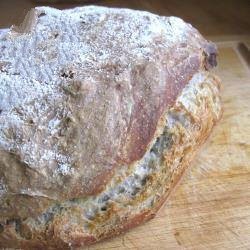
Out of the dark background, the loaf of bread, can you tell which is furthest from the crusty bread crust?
the dark background

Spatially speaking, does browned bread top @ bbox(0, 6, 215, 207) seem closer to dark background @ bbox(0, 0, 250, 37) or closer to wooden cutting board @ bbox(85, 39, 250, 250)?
wooden cutting board @ bbox(85, 39, 250, 250)

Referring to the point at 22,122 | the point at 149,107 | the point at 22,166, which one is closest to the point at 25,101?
the point at 22,122

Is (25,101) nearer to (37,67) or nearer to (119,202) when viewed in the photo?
(37,67)

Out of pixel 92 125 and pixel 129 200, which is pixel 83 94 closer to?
pixel 92 125

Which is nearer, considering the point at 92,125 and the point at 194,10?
the point at 92,125

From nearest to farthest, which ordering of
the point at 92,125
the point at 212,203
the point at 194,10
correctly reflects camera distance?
the point at 92,125 → the point at 212,203 → the point at 194,10

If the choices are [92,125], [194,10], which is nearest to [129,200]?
[92,125]
